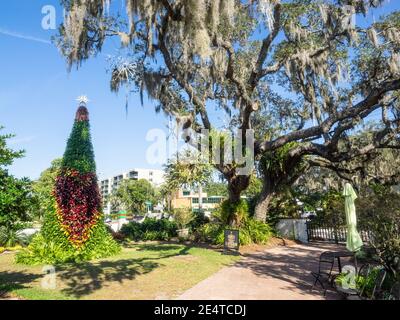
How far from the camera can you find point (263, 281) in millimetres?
7770

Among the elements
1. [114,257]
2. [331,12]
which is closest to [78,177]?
[114,257]

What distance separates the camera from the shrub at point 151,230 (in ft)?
59.3

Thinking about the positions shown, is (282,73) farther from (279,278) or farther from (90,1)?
(279,278)

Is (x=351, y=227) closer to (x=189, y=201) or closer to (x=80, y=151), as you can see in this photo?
(x=80, y=151)

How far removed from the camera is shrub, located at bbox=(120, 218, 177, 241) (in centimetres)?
1806

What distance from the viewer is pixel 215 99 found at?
55.5 feet

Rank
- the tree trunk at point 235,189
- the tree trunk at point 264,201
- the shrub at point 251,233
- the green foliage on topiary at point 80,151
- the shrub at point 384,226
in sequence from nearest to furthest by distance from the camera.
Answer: the shrub at point 384,226 → the green foliage on topiary at point 80,151 → the shrub at point 251,233 → the tree trunk at point 235,189 → the tree trunk at point 264,201

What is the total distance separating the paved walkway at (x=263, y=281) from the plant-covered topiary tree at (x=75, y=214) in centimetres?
516

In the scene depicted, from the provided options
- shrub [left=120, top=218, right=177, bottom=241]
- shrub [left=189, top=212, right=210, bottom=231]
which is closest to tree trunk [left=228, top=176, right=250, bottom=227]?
shrub [left=189, top=212, right=210, bottom=231]

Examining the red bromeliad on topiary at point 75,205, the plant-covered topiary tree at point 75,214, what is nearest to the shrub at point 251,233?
the plant-covered topiary tree at point 75,214

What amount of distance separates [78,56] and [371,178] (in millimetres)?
17039

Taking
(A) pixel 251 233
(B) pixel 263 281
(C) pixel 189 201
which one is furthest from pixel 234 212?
(C) pixel 189 201

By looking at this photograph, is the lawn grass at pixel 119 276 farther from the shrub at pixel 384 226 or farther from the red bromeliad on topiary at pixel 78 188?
the shrub at pixel 384 226

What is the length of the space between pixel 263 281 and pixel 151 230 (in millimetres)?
12071
